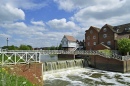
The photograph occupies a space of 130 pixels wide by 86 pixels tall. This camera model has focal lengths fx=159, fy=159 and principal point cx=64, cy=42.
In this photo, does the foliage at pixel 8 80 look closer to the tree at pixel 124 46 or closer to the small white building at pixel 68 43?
the tree at pixel 124 46

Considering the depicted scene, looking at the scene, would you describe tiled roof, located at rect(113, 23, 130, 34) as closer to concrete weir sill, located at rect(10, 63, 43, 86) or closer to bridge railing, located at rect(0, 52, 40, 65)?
bridge railing, located at rect(0, 52, 40, 65)

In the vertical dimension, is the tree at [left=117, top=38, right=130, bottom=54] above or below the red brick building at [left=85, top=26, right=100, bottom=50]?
below

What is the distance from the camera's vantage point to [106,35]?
161 ft

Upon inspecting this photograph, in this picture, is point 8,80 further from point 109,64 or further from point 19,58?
point 109,64

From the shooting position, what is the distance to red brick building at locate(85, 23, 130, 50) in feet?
154

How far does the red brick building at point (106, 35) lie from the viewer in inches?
1854

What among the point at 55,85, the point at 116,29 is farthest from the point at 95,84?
the point at 116,29

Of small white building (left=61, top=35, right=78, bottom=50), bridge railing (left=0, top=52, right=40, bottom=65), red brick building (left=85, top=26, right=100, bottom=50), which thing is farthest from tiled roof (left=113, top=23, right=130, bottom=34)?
bridge railing (left=0, top=52, right=40, bottom=65)

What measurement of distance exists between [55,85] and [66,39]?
42.1 metres

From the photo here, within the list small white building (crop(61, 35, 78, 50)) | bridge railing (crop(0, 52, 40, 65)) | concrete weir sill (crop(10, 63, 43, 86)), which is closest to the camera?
concrete weir sill (crop(10, 63, 43, 86))

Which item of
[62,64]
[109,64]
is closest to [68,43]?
[109,64]

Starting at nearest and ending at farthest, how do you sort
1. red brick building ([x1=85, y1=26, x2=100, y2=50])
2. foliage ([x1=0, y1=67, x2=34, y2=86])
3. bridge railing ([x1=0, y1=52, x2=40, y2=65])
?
foliage ([x1=0, y1=67, x2=34, y2=86]) → bridge railing ([x1=0, y1=52, x2=40, y2=65]) → red brick building ([x1=85, y1=26, x2=100, y2=50])

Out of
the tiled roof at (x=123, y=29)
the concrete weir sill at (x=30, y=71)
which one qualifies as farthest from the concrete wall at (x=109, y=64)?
the concrete weir sill at (x=30, y=71)

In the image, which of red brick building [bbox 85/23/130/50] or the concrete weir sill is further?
red brick building [bbox 85/23/130/50]
